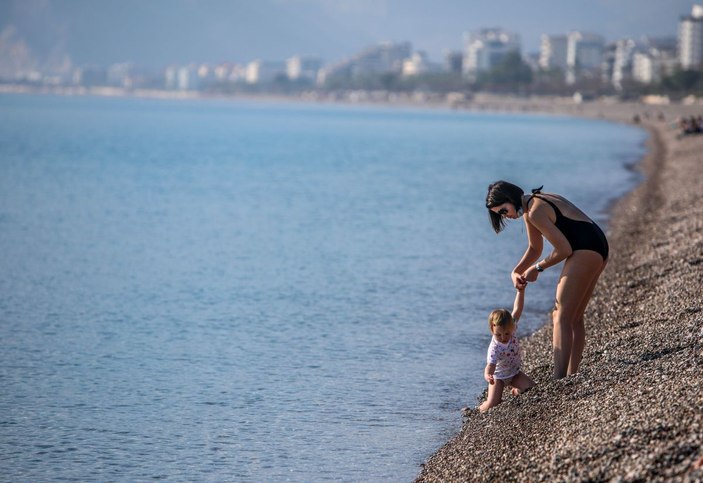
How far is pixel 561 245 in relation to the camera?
8.09 m

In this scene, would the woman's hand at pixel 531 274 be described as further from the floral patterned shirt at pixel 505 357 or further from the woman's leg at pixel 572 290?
the floral patterned shirt at pixel 505 357

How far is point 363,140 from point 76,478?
74.5 m

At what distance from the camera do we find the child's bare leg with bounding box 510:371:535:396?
8.82 meters

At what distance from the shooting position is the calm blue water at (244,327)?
9062mm

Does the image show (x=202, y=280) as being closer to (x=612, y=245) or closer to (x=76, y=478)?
(x=612, y=245)

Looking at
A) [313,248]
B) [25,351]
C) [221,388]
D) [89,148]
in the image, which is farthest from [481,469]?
[89,148]

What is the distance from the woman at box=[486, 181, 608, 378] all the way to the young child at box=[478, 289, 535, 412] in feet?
0.95

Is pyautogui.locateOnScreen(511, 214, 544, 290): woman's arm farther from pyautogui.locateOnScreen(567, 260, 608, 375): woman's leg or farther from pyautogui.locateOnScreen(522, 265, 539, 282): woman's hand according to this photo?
pyautogui.locateOnScreen(567, 260, 608, 375): woman's leg

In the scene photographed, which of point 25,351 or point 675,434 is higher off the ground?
point 675,434

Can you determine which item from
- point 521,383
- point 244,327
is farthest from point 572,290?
point 244,327

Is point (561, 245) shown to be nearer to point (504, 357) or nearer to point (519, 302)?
point (519, 302)

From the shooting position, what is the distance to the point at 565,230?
818 cm

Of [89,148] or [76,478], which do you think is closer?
Result: [76,478]

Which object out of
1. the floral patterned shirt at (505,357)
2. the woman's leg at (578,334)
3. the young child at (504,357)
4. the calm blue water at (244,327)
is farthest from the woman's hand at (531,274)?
the calm blue water at (244,327)
